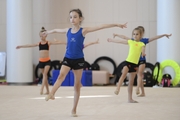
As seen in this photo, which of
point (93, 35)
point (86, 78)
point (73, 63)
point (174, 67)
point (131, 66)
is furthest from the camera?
point (93, 35)

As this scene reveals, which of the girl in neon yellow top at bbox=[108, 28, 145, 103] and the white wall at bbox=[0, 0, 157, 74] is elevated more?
the white wall at bbox=[0, 0, 157, 74]

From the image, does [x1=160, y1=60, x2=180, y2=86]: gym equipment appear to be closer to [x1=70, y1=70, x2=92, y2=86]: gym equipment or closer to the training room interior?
the training room interior

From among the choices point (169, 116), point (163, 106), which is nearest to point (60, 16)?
point (163, 106)

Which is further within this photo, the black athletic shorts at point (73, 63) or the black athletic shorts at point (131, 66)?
the black athletic shorts at point (131, 66)

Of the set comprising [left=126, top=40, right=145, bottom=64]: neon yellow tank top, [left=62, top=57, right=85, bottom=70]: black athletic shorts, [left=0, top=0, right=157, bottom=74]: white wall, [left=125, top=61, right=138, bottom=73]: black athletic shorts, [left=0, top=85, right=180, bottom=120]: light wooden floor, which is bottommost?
[left=0, top=85, right=180, bottom=120]: light wooden floor

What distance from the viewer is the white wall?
15305mm

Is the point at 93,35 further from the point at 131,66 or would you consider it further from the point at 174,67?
the point at 131,66

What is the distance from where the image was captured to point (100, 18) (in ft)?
51.3

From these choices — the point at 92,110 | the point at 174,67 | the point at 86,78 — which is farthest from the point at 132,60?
the point at 86,78

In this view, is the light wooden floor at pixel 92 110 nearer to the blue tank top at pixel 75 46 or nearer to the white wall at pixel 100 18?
the blue tank top at pixel 75 46

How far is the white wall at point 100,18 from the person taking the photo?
603 inches

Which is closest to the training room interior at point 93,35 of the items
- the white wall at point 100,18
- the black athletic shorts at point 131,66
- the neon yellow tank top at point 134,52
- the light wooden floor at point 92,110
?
the white wall at point 100,18

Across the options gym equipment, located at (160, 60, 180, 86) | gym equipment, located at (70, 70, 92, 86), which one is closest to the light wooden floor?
gym equipment, located at (160, 60, 180, 86)

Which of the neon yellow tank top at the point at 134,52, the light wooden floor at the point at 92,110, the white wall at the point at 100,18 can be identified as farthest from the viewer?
the white wall at the point at 100,18
